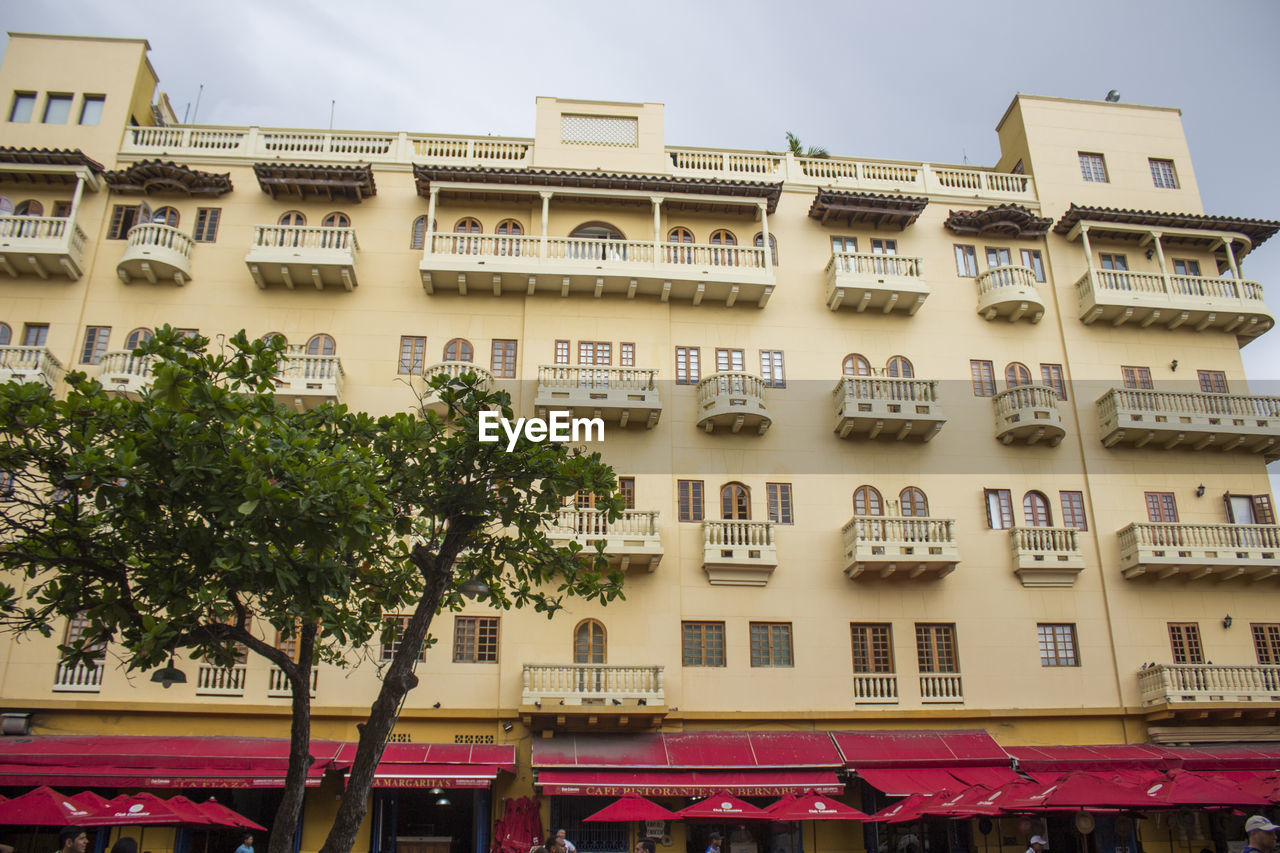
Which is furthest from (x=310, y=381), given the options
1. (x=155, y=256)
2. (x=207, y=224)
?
(x=207, y=224)

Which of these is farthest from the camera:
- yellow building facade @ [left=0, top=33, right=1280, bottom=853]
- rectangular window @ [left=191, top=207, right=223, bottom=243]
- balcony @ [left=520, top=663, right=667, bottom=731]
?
rectangular window @ [left=191, top=207, right=223, bottom=243]

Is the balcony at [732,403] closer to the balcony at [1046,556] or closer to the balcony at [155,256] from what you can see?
the balcony at [1046,556]

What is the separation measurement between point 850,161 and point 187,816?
2830cm

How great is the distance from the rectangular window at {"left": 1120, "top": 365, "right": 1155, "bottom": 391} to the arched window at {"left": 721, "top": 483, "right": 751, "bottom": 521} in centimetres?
1384

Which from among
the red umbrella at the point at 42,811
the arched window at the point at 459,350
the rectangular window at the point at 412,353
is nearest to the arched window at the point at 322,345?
the rectangular window at the point at 412,353

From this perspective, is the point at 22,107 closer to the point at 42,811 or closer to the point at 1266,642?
the point at 42,811

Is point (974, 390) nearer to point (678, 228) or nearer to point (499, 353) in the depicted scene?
point (678, 228)

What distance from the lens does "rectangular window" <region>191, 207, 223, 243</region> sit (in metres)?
30.6

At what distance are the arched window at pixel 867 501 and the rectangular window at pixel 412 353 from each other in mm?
14190

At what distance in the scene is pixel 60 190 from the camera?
30.4 metres

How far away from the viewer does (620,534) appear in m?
27.0

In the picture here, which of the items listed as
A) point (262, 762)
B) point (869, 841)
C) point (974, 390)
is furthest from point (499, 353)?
point (869, 841)

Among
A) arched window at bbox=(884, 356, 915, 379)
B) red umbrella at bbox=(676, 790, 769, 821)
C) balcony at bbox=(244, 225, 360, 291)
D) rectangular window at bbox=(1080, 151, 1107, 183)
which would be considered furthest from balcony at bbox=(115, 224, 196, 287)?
rectangular window at bbox=(1080, 151, 1107, 183)

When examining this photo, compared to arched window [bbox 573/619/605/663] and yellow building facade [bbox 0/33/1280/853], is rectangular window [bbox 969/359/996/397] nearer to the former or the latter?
yellow building facade [bbox 0/33/1280/853]
